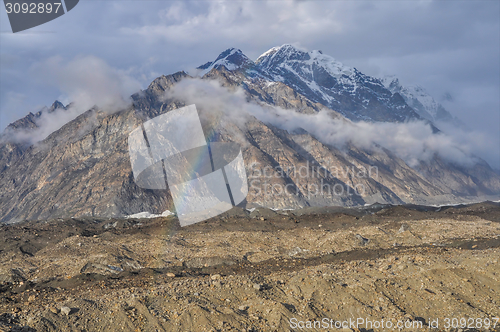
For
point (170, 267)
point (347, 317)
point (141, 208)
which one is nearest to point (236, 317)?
point (347, 317)

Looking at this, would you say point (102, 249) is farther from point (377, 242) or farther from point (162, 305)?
point (377, 242)

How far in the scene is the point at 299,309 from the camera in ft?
41.7

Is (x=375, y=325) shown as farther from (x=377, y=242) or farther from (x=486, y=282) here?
(x=377, y=242)

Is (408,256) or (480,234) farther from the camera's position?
(480,234)

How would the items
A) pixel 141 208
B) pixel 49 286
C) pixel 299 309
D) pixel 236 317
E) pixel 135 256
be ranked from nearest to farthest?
pixel 236 317
pixel 299 309
pixel 49 286
pixel 135 256
pixel 141 208

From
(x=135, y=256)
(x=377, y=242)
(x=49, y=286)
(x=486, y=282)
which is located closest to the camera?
(x=486, y=282)

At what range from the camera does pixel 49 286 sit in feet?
55.8

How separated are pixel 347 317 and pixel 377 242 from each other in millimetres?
13483

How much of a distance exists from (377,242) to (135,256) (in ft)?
49.0

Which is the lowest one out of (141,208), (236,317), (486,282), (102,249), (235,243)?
(141,208)

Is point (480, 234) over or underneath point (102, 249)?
underneath

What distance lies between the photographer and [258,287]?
550 inches

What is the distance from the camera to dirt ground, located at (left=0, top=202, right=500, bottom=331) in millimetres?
11797

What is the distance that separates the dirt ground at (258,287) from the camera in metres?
11.8
